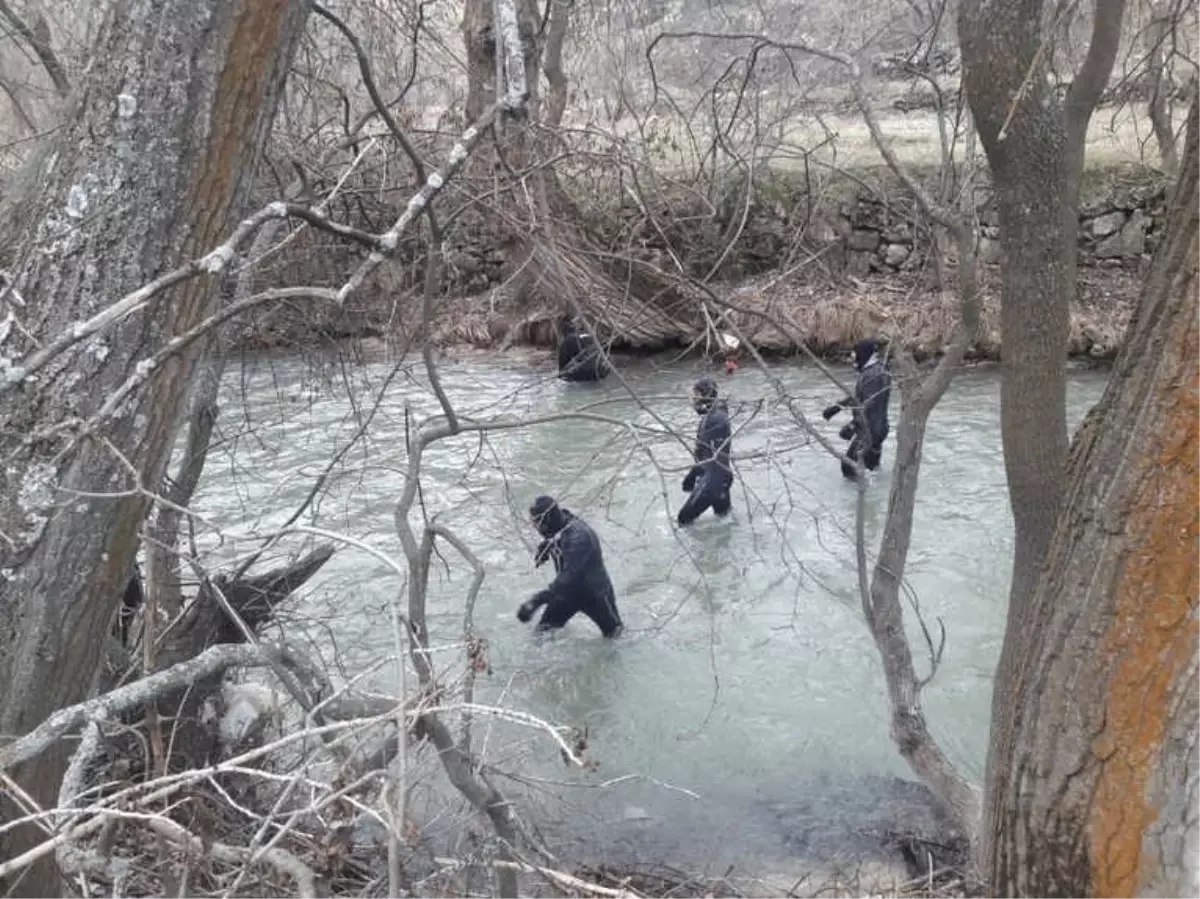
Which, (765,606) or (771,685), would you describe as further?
(765,606)

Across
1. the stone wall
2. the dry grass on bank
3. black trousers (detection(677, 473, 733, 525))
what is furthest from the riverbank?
black trousers (detection(677, 473, 733, 525))

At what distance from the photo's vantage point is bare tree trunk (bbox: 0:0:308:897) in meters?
2.52

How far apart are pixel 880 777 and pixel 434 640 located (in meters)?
3.41

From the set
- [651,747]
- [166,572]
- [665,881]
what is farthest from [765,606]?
[166,572]

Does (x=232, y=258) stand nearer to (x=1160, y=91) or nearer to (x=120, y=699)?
(x=120, y=699)

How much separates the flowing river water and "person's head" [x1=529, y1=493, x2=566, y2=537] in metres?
0.26

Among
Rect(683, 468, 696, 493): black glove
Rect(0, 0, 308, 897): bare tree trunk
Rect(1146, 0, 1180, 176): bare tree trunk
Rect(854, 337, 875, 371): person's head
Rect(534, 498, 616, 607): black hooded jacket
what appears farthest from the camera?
Rect(854, 337, 875, 371): person's head

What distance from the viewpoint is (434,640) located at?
333 inches

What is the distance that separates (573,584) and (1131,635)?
6169 millimetres

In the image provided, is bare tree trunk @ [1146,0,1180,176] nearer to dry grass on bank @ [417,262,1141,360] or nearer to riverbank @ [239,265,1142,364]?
riverbank @ [239,265,1142,364]

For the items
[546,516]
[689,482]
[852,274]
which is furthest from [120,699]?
[852,274]

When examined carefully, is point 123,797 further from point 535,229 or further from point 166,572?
point 166,572

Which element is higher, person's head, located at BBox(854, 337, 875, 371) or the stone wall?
the stone wall

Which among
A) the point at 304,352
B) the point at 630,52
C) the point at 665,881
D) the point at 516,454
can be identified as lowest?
the point at 665,881
